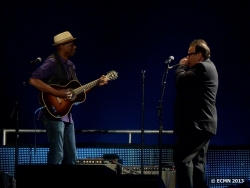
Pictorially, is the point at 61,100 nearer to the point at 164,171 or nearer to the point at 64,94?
the point at 64,94

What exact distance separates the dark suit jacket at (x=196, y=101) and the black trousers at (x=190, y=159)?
8cm

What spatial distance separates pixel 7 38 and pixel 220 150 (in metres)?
3.93

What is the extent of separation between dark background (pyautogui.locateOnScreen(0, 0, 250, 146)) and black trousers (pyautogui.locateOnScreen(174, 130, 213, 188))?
9.39 ft

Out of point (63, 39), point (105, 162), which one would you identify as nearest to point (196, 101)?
point (105, 162)

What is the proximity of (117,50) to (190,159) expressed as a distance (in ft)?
11.3

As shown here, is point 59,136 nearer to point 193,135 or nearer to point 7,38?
point 193,135

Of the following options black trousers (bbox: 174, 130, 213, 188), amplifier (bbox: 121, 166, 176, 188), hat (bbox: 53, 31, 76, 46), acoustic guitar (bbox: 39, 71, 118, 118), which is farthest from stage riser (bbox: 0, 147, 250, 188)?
black trousers (bbox: 174, 130, 213, 188)

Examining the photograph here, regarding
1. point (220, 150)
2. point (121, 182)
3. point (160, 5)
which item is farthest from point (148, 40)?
point (121, 182)

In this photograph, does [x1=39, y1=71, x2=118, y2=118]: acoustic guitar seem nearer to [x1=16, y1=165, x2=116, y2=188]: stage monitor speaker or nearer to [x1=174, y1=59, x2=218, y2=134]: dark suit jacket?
[x1=174, y1=59, x2=218, y2=134]: dark suit jacket

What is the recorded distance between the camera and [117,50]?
317 inches

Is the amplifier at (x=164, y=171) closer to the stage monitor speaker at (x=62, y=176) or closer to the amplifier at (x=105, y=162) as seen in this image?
the amplifier at (x=105, y=162)

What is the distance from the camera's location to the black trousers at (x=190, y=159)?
499cm

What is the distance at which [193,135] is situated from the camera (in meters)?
5.03

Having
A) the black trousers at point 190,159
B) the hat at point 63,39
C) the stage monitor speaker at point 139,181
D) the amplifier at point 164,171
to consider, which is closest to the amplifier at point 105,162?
the amplifier at point 164,171
